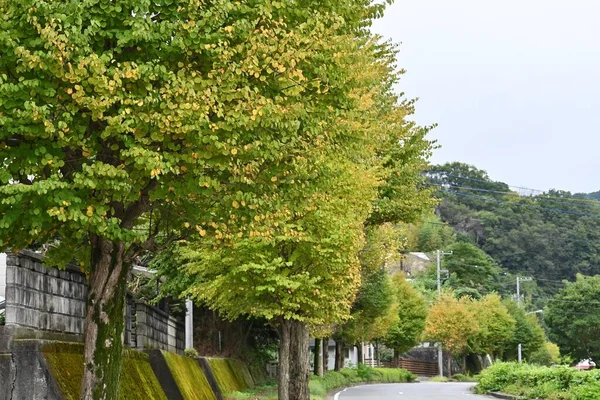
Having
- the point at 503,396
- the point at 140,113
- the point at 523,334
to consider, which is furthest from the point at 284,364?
the point at 523,334

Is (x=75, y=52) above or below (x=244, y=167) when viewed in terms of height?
above

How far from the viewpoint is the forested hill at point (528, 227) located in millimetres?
133375

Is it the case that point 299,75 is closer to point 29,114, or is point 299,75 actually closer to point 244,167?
point 244,167

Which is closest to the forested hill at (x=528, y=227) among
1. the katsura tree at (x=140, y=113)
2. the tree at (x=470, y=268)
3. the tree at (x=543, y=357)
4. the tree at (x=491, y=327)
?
the tree at (x=470, y=268)

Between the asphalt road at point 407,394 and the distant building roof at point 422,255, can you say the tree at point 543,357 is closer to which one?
the distant building roof at point 422,255

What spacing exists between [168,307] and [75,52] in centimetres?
2449

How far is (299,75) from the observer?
1120 centimetres

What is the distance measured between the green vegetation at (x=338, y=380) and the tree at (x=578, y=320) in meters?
14.5

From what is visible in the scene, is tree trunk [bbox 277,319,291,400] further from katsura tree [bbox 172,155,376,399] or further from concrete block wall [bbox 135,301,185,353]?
concrete block wall [bbox 135,301,185,353]

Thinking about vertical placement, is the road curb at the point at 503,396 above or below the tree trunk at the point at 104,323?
below

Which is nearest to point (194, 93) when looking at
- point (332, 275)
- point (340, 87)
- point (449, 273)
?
point (340, 87)

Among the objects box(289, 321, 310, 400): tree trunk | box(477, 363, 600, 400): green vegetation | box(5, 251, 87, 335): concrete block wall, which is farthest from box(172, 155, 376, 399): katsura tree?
box(477, 363, 600, 400): green vegetation

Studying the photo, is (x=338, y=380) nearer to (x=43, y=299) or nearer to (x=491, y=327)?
(x=491, y=327)

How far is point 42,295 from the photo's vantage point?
44.8 feet
